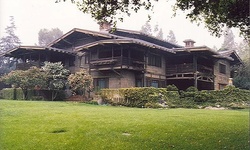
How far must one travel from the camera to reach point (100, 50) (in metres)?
26.9

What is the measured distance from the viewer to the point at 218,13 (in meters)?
9.27

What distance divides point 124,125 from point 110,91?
12577mm

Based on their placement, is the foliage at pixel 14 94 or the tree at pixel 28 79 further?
the foliage at pixel 14 94

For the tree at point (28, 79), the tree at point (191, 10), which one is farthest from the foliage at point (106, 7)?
the tree at point (28, 79)

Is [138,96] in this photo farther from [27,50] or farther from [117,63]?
[27,50]

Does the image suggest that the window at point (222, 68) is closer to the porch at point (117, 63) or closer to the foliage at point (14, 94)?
the porch at point (117, 63)

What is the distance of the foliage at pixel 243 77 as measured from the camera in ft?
107

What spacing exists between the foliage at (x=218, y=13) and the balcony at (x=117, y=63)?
13.7m

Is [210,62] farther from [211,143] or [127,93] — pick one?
[211,143]

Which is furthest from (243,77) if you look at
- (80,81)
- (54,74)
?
(54,74)

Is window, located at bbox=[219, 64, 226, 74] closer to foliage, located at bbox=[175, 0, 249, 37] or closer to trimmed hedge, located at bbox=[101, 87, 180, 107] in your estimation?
trimmed hedge, located at bbox=[101, 87, 180, 107]

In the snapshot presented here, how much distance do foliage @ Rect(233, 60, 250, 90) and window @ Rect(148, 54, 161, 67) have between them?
1123cm

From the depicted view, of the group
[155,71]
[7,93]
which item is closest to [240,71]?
[155,71]

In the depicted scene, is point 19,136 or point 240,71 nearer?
point 19,136
